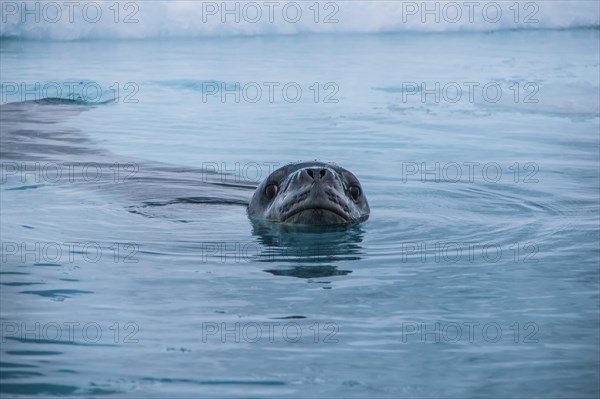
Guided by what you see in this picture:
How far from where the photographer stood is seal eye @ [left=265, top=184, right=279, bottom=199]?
721cm

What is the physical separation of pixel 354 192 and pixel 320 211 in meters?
0.64

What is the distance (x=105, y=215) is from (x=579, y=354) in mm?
4205

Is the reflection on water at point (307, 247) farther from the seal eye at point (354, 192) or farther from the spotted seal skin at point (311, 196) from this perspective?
the seal eye at point (354, 192)

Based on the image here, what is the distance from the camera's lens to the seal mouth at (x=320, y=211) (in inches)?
262

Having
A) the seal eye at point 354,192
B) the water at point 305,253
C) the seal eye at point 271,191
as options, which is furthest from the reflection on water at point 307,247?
the seal eye at point 354,192

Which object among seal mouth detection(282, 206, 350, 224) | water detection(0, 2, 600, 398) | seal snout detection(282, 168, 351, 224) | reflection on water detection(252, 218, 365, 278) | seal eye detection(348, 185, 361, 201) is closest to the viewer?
water detection(0, 2, 600, 398)

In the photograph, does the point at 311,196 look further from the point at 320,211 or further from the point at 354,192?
the point at 354,192

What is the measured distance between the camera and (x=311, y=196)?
6574mm

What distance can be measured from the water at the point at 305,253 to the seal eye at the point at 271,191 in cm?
26

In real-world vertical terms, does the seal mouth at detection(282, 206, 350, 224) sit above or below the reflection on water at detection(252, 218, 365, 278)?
above

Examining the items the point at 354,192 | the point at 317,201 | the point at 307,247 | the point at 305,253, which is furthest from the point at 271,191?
the point at 305,253

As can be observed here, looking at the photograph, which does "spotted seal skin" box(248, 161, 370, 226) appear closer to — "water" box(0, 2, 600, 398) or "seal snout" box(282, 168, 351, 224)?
"seal snout" box(282, 168, 351, 224)

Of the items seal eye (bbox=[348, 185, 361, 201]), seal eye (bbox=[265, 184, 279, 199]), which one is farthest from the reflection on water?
seal eye (bbox=[348, 185, 361, 201])

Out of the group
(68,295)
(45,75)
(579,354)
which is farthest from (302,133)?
(579,354)
